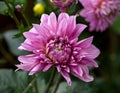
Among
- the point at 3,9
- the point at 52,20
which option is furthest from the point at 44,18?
the point at 3,9

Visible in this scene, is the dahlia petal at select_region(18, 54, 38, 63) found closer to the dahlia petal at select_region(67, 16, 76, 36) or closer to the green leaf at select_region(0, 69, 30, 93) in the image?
the dahlia petal at select_region(67, 16, 76, 36)

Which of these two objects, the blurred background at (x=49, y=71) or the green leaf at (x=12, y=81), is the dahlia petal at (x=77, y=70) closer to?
the blurred background at (x=49, y=71)

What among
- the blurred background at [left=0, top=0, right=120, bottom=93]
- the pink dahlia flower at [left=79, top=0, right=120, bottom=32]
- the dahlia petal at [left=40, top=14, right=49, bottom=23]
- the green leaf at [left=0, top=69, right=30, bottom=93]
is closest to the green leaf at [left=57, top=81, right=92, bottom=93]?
the blurred background at [left=0, top=0, right=120, bottom=93]

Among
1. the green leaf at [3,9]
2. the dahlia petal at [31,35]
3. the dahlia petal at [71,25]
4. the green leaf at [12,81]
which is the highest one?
the green leaf at [3,9]

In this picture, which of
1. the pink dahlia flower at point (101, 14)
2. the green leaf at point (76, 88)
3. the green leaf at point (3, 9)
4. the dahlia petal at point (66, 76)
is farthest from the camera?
the green leaf at point (76, 88)

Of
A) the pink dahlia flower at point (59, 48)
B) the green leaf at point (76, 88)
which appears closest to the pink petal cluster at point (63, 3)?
the pink dahlia flower at point (59, 48)

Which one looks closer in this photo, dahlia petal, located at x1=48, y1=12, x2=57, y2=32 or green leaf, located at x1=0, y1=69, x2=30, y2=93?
dahlia petal, located at x1=48, y1=12, x2=57, y2=32

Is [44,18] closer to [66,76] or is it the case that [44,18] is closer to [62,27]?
[62,27]

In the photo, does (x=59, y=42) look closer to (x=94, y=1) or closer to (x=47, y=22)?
(x=47, y=22)

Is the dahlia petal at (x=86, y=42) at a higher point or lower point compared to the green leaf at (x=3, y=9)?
lower
